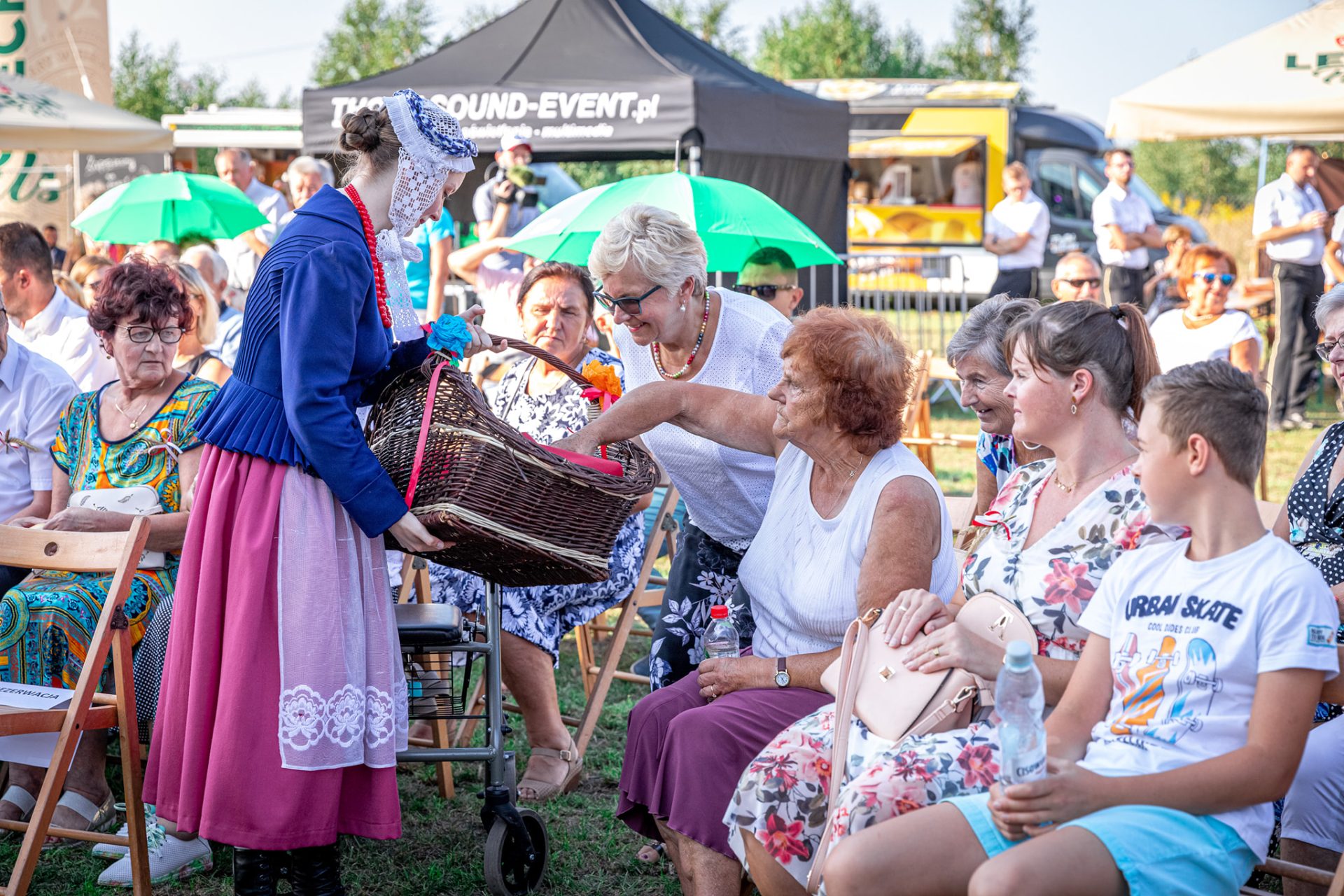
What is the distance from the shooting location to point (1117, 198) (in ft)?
40.4

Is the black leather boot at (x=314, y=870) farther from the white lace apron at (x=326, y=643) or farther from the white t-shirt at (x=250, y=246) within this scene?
the white t-shirt at (x=250, y=246)

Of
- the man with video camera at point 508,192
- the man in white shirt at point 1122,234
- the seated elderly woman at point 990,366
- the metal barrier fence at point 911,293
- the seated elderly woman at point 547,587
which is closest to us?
the seated elderly woman at point 990,366

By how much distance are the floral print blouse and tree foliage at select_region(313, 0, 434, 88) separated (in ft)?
123

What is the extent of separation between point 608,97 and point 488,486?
23.6 feet

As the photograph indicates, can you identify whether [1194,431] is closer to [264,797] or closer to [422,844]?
[264,797]

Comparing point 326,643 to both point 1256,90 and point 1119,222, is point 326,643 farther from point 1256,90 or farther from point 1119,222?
point 1119,222

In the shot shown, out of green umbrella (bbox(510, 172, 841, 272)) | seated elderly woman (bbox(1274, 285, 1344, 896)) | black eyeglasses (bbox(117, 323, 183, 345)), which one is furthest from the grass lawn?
green umbrella (bbox(510, 172, 841, 272))

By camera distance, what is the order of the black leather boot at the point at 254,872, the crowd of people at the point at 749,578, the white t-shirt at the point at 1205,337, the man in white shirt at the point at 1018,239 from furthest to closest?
1. the man in white shirt at the point at 1018,239
2. the white t-shirt at the point at 1205,337
3. the black leather boot at the point at 254,872
4. the crowd of people at the point at 749,578

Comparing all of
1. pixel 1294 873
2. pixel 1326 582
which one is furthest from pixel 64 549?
pixel 1326 582

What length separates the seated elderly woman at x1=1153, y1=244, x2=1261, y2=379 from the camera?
7.09 metres

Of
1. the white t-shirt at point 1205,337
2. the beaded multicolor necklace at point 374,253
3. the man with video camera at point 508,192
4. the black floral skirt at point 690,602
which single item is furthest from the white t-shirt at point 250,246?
the beaded multicolor necklace at point 374,253

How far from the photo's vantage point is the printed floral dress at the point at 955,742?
2467mm

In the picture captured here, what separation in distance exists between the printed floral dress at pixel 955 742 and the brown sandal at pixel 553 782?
61.5 inches

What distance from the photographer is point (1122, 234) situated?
12.1 meters
